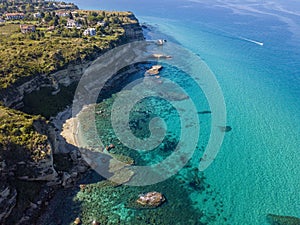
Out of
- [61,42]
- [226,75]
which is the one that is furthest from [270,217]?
[61,42]

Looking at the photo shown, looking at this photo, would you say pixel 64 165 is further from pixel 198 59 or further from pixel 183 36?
pixel 183 36

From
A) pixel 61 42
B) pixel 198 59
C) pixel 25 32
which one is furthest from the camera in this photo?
pixel 198 59

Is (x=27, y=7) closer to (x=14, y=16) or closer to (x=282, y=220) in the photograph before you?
(x=14, y=16)

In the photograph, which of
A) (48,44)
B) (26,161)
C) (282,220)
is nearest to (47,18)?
(48,44)

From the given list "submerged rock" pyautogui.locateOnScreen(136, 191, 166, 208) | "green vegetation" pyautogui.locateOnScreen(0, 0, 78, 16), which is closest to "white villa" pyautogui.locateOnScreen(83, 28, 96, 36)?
"green vegetation" pyautogui.locateOnScreen(0, 0, 78, 16)

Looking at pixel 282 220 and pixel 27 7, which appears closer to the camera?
pixel 282 220

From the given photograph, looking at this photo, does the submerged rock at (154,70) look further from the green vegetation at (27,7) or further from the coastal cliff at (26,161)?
the green vegetation at (27,7)

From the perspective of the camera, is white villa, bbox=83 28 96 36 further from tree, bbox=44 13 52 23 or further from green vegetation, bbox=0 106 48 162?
green vegetation, bbox=0 106 48 162
